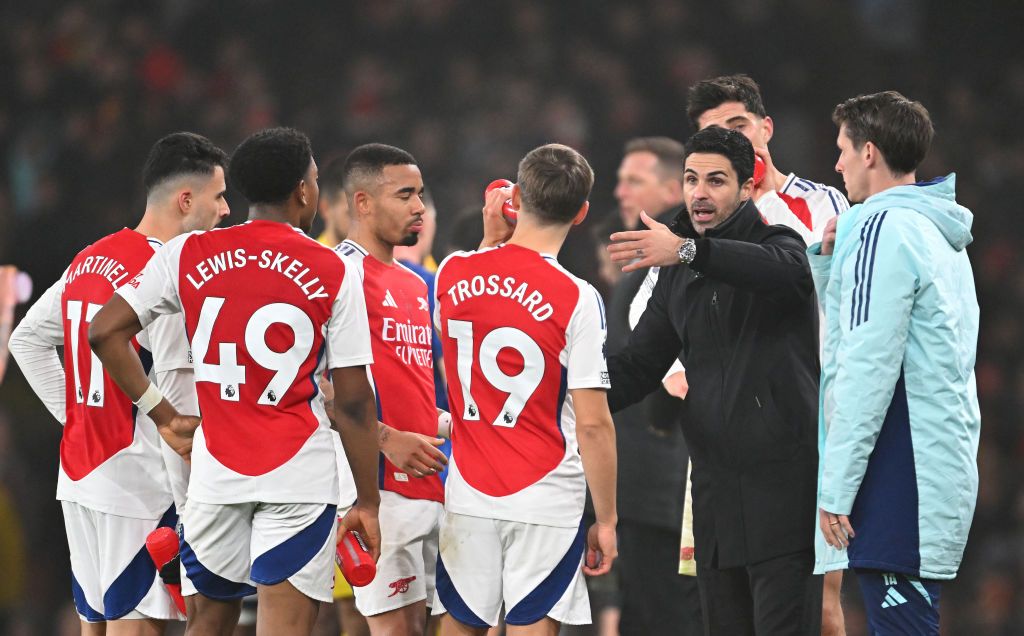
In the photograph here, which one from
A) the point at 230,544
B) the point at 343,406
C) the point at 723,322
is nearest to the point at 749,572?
the point at 723,322

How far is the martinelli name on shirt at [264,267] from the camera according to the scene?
10.8 ft

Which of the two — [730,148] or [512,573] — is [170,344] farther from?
[730,148]

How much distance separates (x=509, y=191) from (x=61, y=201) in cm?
577

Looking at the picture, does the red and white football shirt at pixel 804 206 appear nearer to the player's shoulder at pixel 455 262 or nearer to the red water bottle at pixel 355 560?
the player's shoulder at pixel 455 262

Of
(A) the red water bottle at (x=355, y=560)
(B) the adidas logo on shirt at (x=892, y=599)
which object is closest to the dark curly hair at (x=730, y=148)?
(B) the adidas logo on shirt at (x=892, y=599)

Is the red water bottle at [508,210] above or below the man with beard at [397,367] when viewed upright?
above

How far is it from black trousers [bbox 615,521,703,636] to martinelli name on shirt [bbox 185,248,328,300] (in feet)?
6.87

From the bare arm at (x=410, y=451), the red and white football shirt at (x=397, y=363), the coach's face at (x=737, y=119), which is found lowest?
the bare arm at (x=410, y=451)

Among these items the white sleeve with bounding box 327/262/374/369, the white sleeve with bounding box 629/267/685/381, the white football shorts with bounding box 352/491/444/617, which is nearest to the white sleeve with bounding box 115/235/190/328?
the white sleeve with bounding box 327/262/374/369

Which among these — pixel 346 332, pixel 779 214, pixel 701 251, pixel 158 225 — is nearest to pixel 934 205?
pixel 701 251

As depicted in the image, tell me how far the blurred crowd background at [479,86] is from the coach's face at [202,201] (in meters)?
4.10

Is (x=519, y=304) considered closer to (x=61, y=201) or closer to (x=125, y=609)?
(x=125, y=609)

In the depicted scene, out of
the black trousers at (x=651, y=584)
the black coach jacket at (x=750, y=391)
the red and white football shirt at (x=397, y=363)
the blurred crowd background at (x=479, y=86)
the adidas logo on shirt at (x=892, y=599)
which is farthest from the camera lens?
the blurred crowd background at (x=479, y=86)

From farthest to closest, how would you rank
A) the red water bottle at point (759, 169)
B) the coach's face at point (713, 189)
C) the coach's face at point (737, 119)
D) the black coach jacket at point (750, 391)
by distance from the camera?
the coach's face at point (737, 119)
the red water bottle at point (759, 169)
the coach's face at point (713, 189)
the black coach jacket at point (750, 391)
